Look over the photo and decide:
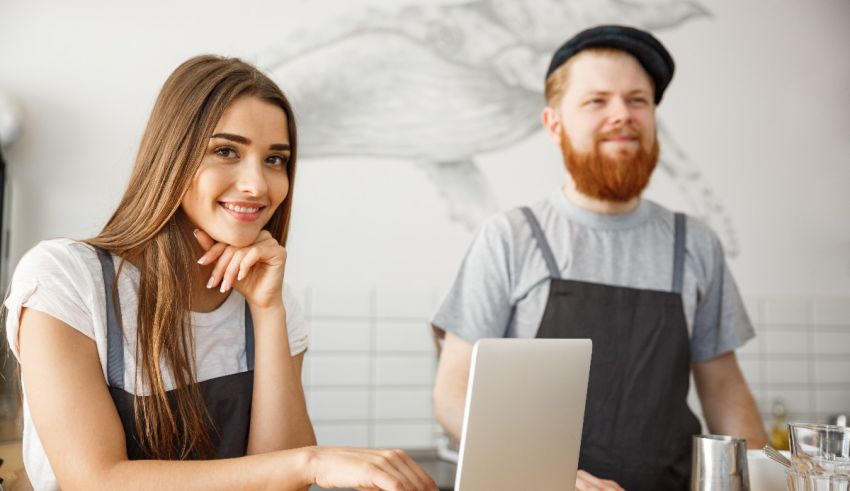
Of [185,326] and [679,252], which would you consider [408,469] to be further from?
[679,252]

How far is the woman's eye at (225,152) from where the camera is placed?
54.5 inches

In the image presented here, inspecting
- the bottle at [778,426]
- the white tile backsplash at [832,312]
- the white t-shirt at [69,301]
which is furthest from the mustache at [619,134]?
the white tile backsplash at [832,312]

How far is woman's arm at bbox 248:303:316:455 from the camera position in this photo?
145 cm

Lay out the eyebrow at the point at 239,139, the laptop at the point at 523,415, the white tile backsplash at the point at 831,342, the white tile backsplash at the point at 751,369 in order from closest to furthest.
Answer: the laptop at the point at 523,415 < the eyebrow at the point at 239,139 < the white tile backsplash at the point at 751,369 < the white tile backsplash at the point at 831,342

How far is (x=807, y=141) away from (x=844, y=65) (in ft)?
1.28

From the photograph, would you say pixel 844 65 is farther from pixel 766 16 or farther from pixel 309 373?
pixel 309 373

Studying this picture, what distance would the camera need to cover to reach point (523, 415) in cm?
107

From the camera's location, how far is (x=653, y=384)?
5.77 ft

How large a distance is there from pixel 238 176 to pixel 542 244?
73 centimetres

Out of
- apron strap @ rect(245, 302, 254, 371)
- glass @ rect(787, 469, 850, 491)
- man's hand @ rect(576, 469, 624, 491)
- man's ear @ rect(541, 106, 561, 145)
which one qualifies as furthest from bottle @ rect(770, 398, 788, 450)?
apron strap @ rect(245, 302, 254, 371)

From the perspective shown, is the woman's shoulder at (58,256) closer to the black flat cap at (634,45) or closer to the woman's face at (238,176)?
the woman's face at (238,176)

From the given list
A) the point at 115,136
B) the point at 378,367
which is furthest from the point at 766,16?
the point at 115,136

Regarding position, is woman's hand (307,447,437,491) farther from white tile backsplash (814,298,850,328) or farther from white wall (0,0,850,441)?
white tile backsplash (814,298,850,328)

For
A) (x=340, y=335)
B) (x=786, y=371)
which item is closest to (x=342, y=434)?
(x=340, y=335)
